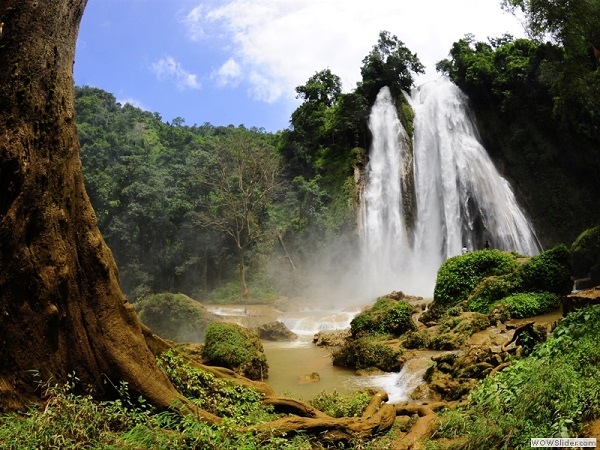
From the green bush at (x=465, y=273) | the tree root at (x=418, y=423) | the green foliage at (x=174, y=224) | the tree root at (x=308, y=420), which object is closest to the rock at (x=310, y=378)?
the tree root at (x=308, y=420)

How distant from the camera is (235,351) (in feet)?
38.5

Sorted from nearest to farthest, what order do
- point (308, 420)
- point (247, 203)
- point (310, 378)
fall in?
point (308, 420)
point (310, 378)
point (247, 203)

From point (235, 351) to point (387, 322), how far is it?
5.66 metres

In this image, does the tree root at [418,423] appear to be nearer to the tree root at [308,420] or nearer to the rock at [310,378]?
the tree root at [308,420]

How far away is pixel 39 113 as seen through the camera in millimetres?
5039

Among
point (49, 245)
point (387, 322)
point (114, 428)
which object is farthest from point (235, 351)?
point (49, 245)

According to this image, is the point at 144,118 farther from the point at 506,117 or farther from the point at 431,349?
the point at 431,349

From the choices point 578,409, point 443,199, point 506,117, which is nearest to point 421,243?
point 443,199

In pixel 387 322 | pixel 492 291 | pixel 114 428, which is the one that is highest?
pixel 114 428

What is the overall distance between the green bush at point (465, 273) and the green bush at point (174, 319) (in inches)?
363

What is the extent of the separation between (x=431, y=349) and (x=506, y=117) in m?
26.5

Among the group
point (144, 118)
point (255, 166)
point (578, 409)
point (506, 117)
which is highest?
point (144, 118)

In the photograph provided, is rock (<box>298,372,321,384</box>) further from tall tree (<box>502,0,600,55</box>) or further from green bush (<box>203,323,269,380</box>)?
tall tree (<box>502,0,600,55</box>)

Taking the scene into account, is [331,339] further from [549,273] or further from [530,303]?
[549,273]
